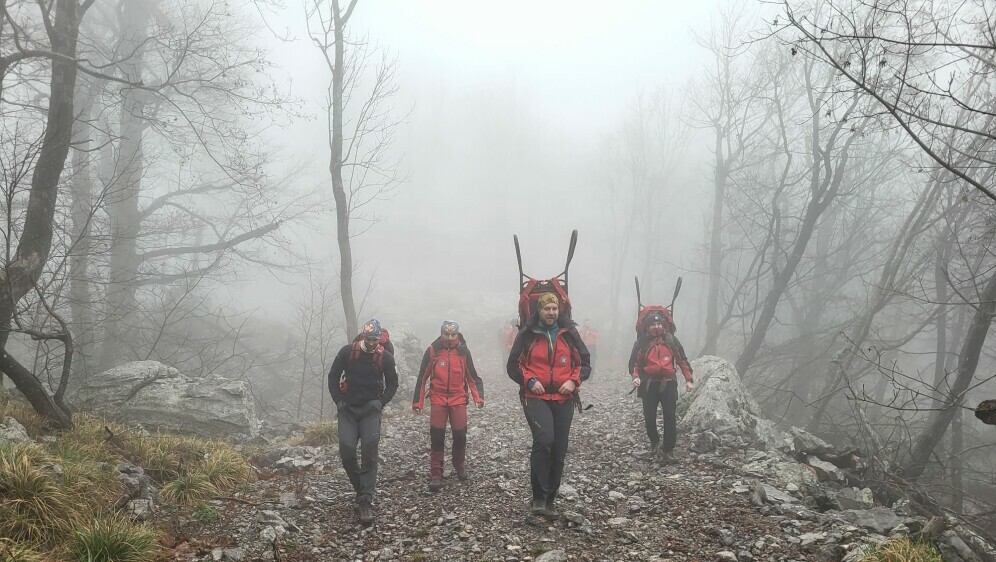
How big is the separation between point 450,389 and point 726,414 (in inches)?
186

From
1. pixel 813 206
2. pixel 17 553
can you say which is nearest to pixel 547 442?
pixel 17 553

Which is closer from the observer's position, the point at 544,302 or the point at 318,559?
the point at 318,559

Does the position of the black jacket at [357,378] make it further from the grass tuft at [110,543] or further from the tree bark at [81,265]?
the tree bark at [81,265]

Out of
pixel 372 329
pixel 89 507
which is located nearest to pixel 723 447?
pixel 372 329

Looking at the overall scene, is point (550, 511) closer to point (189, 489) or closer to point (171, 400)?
point (189, 489)

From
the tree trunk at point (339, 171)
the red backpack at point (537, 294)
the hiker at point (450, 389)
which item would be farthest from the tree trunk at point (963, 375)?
the tree trunk at point (339, 171)

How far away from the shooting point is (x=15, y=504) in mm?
3602

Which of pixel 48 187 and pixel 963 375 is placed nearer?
pixel 48 187

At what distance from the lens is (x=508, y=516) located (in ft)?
18.1

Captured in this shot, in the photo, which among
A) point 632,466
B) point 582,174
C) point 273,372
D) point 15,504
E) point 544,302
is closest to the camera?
point 15,504

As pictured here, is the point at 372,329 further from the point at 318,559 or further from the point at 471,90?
the point at 471,90

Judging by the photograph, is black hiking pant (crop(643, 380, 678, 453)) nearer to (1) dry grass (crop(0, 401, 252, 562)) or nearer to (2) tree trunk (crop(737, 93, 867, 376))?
(1) dry grass (crop(0, 401, 252, 562))

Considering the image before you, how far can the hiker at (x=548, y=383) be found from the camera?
5.29 m

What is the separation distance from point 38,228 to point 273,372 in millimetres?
11594
